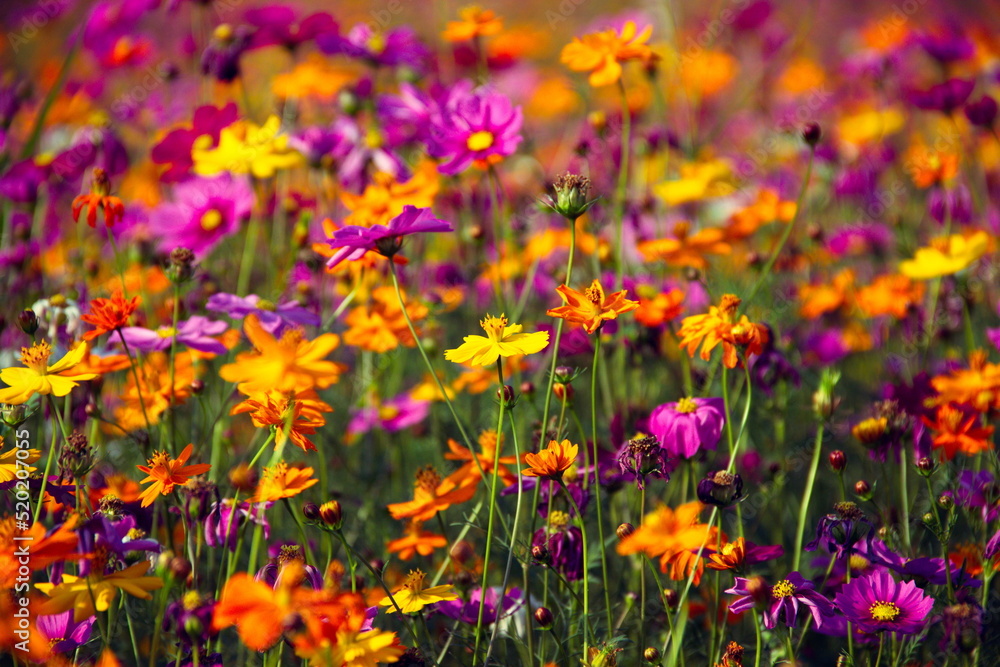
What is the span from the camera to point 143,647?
3.84ft

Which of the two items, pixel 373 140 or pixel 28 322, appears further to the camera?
pixel 373 140

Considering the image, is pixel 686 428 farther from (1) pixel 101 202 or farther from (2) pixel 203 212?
(2) pixel 203 212

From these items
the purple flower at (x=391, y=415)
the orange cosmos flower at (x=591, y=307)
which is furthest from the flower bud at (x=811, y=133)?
the purple flower at (x=391, y=415)

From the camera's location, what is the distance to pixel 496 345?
2.90ft

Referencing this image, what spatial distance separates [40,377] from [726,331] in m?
0.74

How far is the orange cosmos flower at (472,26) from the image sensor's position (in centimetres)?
150

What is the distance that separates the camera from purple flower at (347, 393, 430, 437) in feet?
4.81

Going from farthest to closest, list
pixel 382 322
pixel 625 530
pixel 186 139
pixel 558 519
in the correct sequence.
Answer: pixel 186 139
pixel 382 322
pixel 558 519
pixel 625 530

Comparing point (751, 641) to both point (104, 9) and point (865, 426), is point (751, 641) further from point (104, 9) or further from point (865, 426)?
point (104, 9)

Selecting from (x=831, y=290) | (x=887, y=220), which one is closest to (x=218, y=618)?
(x=831, y=290)

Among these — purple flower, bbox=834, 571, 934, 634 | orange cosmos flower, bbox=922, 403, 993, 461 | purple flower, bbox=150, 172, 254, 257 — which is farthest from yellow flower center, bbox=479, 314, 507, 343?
purple flower, bbox=150, 172, 254, 257

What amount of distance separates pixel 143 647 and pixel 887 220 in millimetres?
2174

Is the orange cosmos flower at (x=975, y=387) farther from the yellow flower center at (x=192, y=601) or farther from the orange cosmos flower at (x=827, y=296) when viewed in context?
the yellow flower center at (x=192, y=601)

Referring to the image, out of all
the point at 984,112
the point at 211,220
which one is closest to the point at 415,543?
the point at 211,220
